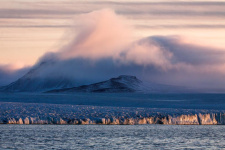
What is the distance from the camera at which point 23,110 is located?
136 ft

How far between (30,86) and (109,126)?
156255mm

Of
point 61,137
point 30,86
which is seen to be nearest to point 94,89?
point 30,86

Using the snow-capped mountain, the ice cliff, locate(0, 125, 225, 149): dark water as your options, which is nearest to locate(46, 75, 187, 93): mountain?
the snow-capped mountain

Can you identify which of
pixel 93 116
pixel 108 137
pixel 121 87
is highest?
pixel 121 87

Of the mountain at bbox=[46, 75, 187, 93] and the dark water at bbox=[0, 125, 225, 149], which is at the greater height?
the mountain at bbox=[46, 75, 187, 93]

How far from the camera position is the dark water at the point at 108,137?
27281mm

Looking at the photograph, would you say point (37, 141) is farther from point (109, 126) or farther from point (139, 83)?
point (139, 83)

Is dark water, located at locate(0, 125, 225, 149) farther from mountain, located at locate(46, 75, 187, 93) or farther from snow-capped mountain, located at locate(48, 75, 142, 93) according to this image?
snow-capped mountain, located at locate(48, 75, 142, 93)

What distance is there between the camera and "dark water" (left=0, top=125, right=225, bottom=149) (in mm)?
27281

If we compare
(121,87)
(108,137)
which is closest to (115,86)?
(121,87)

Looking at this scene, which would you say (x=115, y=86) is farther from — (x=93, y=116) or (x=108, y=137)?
(x=108, y=137)

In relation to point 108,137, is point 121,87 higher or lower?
higher

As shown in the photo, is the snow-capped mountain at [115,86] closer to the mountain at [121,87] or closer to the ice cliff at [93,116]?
the mountain at [121,87]

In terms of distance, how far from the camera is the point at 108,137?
31.3m
